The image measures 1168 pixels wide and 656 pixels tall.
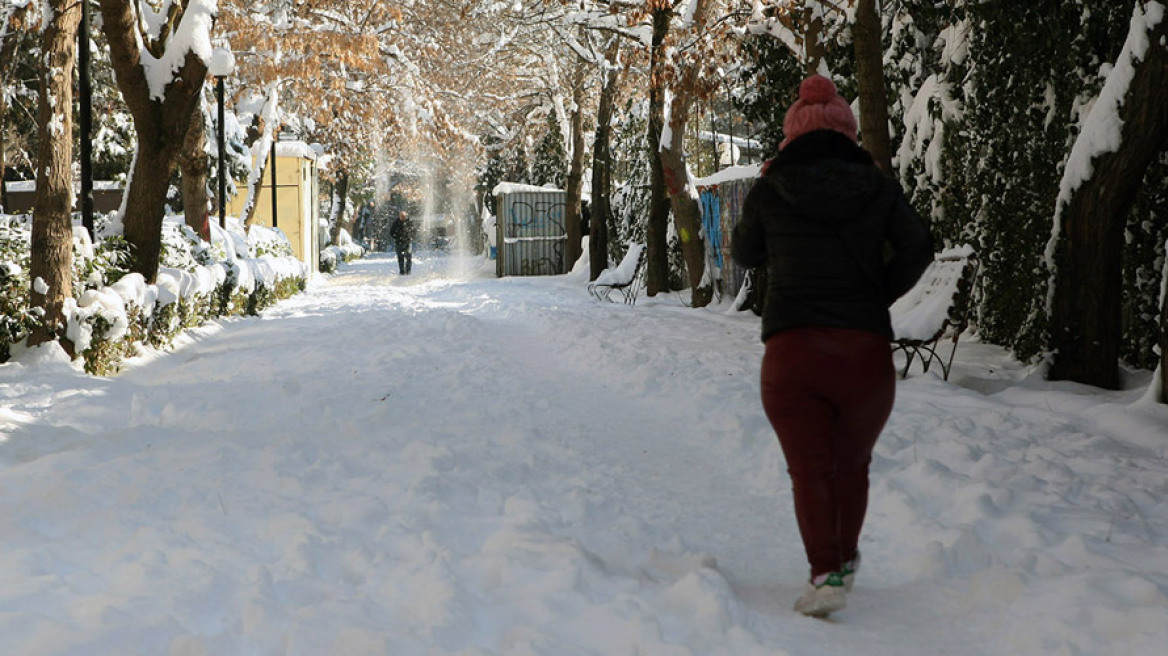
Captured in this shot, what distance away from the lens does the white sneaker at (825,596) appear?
3498 mm

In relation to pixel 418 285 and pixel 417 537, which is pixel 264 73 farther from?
pixel 417 537

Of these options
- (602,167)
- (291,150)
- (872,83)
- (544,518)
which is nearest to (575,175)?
(602,167)

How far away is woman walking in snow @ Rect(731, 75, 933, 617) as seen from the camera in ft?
11.5

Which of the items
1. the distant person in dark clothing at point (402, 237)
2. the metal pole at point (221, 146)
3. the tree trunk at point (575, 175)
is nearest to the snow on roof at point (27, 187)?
the distant person in dark clothing at point (402, 237)

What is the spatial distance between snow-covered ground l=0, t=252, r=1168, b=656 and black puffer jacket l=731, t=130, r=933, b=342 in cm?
106

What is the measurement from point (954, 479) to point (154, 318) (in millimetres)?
9135

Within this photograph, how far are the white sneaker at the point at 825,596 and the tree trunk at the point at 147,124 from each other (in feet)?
32.4

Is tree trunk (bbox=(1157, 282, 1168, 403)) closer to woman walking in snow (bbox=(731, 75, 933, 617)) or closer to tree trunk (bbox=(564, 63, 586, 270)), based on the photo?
woman walking in snow (bbox=(731, 75, 933, 617))

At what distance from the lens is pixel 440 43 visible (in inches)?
993

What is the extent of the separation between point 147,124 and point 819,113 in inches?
378

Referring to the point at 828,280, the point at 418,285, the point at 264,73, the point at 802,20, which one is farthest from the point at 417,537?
the point at 418,285

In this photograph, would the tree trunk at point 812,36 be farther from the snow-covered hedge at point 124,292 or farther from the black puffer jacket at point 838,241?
the black puffer jacket at point 838,241

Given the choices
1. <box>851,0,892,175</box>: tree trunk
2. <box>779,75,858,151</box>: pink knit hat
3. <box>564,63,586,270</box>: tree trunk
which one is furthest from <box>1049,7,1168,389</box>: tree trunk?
<box>564,63,586,270</box>: tree trunk

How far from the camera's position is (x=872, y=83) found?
9297mm
